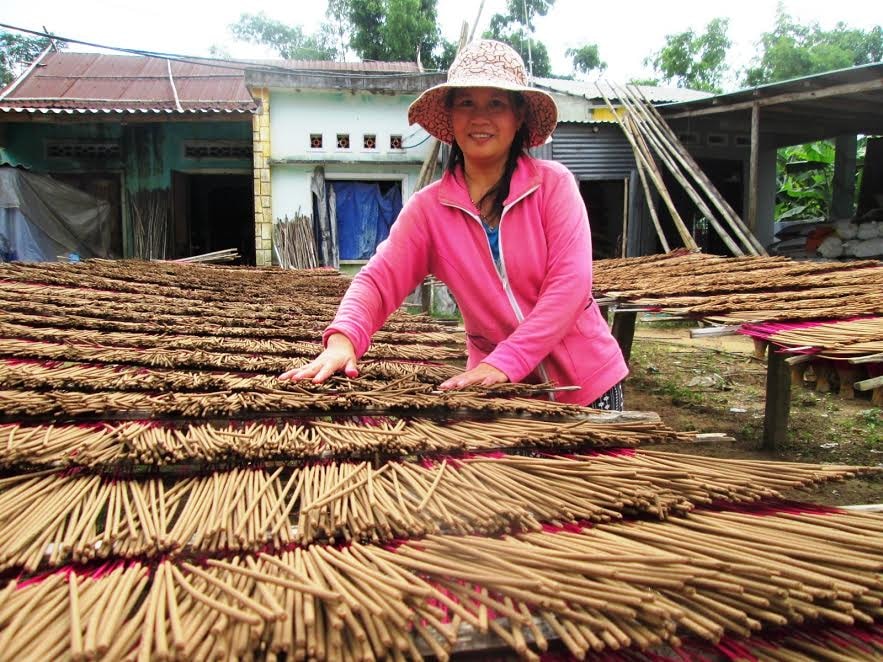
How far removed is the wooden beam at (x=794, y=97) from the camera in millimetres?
7164

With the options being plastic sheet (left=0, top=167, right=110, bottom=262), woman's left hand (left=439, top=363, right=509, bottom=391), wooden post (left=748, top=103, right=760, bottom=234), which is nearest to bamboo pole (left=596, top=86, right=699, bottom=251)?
wooden post (left=748, top=103, right=760, bottom=234)

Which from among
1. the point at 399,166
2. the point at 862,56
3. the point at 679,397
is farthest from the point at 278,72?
the point at 862,56

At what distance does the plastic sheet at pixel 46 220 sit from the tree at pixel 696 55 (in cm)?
1846

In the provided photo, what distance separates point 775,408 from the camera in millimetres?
4559

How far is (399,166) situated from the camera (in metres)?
10.6

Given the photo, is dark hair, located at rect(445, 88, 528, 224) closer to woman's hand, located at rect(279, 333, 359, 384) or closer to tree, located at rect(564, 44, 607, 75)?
woman's hand, located at rect(279, 333, 359, 384)

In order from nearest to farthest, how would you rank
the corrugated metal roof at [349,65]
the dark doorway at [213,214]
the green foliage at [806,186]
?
the dark doorway at [213,214], the corrugated metal roof at [349,65], the green foliage at [806,186]

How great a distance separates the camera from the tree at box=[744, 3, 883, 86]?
1852cm

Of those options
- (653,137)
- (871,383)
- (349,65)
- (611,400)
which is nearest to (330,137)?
(349,65)

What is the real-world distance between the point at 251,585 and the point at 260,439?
44 cm

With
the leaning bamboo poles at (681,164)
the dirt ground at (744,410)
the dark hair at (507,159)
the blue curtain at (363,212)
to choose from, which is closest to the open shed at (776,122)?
the leaning bamboo poles at (681,164)

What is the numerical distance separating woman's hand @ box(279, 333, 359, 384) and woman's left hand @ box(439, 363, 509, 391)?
274mm

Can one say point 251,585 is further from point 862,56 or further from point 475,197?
point 862,56

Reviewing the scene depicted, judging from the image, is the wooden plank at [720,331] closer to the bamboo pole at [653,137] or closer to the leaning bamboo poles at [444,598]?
the leaning bamboo poles at [444,598]
